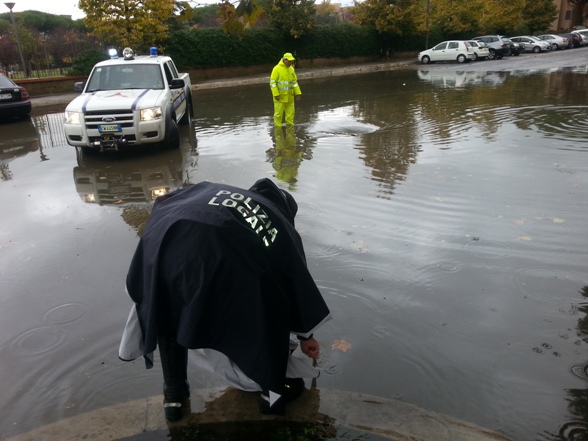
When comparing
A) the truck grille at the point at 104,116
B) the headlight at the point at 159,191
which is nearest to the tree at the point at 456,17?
the truck grille at the point at 104,116

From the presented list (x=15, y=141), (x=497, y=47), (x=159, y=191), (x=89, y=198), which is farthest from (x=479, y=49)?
(x=89, y=198)

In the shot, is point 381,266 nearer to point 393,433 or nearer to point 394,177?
point 393,433

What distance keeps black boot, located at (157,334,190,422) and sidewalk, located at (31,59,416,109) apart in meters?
21.6

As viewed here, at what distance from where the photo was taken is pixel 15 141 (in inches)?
530

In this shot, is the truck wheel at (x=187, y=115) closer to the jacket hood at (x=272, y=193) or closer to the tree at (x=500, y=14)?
the jacket hood at (x=272, y=193)

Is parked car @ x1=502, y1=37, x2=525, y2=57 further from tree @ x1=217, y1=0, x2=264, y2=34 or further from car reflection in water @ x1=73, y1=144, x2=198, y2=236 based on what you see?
tree @ x1=217, y1=0, x2=264, y2=34

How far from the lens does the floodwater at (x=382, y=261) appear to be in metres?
3.59

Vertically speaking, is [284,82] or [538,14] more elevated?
[538,14]

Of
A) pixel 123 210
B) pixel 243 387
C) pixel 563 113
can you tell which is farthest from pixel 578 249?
pixel 563 113

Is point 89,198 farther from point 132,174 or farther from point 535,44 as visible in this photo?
point 535,44

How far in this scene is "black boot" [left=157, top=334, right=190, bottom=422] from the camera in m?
3.07

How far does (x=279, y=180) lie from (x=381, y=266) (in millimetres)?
3459

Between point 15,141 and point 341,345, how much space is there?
12260 mm

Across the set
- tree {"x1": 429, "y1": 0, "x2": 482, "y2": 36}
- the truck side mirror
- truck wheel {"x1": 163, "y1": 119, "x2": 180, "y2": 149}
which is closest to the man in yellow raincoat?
the truck side mirror
